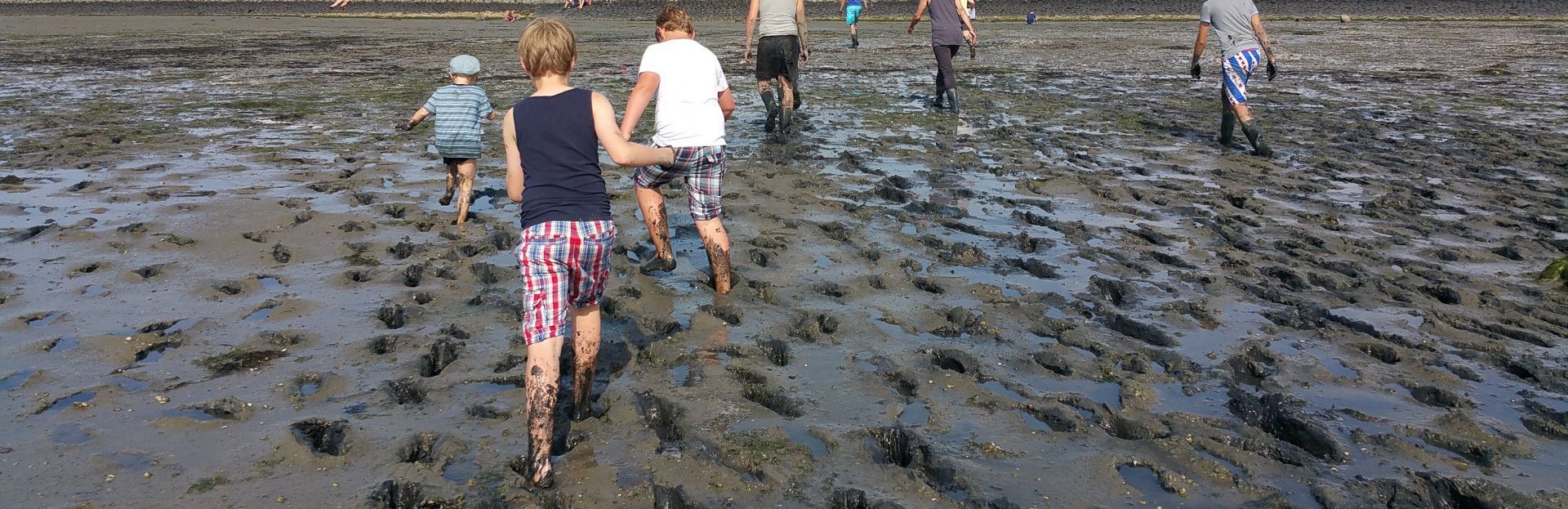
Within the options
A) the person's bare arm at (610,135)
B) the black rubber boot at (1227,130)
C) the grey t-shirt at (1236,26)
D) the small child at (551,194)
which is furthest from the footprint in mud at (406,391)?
the grey t-shirt at (1236,26)

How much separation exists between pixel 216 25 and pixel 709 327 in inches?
1746

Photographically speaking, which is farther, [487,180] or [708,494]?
[487,180]

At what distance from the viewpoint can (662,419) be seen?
4594mm

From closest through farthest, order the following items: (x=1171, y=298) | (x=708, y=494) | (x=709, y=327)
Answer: (x=708, y=494)
(x=709, y=327)
(x=1171, y=298)

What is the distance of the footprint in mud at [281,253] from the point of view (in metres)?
7.03

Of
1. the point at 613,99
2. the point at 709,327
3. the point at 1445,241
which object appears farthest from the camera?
the point at 613,99

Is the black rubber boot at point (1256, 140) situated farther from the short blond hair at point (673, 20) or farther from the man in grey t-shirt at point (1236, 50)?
the short blond hair at point (673, 20)

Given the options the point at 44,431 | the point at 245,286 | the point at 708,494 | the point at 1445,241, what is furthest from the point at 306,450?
the point at 1445,241

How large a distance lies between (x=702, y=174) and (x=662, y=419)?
76.1 inches

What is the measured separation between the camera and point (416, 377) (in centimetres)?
500

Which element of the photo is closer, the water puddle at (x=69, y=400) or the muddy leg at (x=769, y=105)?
the water puddle at (x=69, y=400)

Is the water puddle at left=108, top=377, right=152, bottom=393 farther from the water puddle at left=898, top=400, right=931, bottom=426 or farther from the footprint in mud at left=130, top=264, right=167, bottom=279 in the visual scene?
the water puddle at left=898, top=400, right=931, bottom=426

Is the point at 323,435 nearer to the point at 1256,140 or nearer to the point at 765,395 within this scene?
the point at 765,395

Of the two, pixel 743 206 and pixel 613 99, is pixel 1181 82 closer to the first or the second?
pixel 613 99
